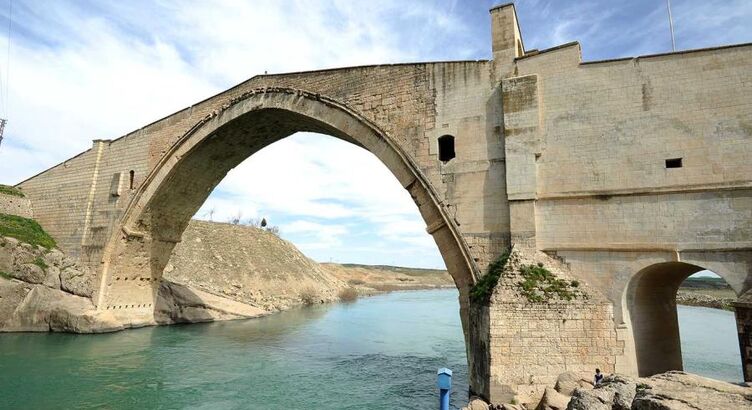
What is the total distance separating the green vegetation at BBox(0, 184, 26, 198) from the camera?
62.2 ft

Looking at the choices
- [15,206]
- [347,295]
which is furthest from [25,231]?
[347,295]

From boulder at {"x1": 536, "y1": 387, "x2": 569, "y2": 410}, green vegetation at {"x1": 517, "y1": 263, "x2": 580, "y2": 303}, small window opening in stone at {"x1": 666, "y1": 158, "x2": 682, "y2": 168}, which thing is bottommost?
boulder at {"x1": 536, "y1": 387, "x2": 569, "y2": 410}

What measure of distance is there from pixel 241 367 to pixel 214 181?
863cm

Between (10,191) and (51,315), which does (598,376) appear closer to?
(51,315)

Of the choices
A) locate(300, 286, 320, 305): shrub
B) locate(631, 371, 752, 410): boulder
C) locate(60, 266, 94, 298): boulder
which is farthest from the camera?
locate(300, 286, 320, 305): shrub

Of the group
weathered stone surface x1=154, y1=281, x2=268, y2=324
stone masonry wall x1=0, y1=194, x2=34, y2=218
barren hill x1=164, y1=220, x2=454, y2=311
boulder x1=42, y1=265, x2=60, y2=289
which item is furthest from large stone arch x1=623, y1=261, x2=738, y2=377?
stone masonry wall x1=0, y1=194, x2=34, y2=218

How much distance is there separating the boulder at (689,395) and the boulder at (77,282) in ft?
62.6

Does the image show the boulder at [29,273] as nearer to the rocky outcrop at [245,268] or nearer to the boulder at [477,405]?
the rocky outcrop at [245,268]

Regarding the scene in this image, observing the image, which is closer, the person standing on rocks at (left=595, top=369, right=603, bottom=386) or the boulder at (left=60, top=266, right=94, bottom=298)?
the person standing on rocks at (left=595, top=369, right=603, bottom=386)

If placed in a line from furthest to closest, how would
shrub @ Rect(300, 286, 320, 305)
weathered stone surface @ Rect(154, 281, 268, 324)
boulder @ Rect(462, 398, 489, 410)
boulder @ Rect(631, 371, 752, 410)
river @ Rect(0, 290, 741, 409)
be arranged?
1. shrub @ Rect(300, 286, 320, 305)
2. weathered stone surface @ Rect(154, 281, 268, 324)
3. river @ Rect(0, 290, 741, 409)
4. boulder @ Rect(462, 398, 489, 410)
5. boulder @ Rect(631, 371, 752, 410)

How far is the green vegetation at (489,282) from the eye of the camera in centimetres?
820

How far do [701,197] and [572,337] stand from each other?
3484 mm

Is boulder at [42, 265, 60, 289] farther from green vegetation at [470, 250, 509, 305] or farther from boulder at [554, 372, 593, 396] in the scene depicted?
boulder at [554, 372, 593, 396]

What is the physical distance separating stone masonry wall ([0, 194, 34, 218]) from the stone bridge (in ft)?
51.6
